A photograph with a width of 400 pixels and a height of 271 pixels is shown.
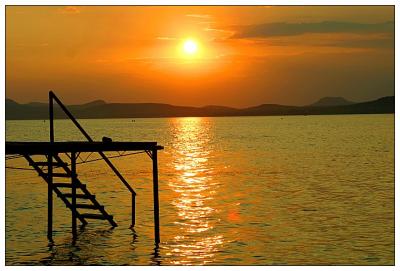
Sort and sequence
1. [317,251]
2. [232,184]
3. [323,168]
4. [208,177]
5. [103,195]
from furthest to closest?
[323,168]
[208,177]
[232,184]
[103,195]
[317,251]

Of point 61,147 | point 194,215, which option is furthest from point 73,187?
point 194,215

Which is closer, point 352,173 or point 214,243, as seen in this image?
point 214,243

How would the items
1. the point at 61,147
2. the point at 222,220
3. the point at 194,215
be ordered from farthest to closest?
the point at 194,215 < the point at 222,220 < the point at 61,147

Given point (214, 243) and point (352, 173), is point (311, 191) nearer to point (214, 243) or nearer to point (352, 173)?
point (352, 173)

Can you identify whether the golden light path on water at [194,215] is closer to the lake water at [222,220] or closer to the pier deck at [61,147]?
the lake water at [222,220]

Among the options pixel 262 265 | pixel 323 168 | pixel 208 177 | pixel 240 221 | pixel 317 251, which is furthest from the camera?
pixel 323 168

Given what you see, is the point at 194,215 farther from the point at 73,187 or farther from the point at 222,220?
the point at 73,187

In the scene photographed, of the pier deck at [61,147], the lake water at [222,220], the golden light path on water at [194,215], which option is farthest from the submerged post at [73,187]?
the golden light path on water at [194,215]

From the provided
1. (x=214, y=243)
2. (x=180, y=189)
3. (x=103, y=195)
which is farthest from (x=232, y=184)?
(x=214, y=243)

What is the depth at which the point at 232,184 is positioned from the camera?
60.4 metres

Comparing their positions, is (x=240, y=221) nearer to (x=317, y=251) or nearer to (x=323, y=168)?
(x=317, y=251)

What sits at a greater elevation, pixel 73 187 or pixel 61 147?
pixel 61 147
